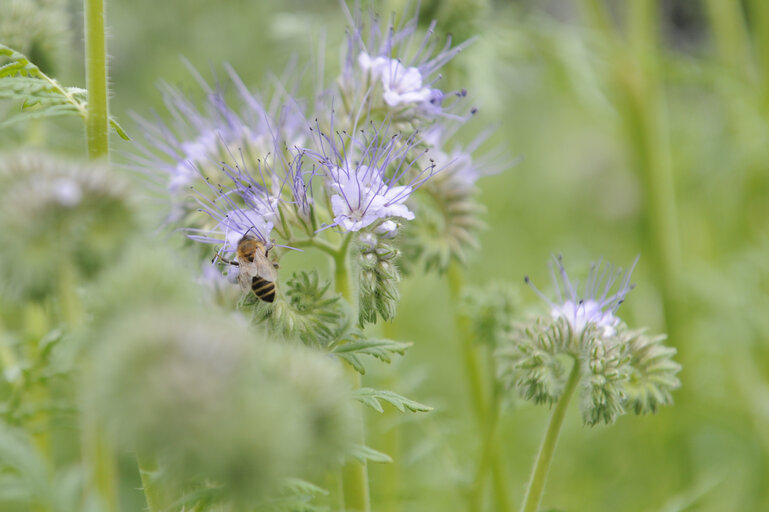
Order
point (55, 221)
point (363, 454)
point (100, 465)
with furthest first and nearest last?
point (100, 465) → point (363, 454) → point (55, 221)

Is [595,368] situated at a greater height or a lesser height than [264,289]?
greater

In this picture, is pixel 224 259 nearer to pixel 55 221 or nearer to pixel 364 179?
pixel 364 179

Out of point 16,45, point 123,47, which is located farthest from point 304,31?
point 123,47

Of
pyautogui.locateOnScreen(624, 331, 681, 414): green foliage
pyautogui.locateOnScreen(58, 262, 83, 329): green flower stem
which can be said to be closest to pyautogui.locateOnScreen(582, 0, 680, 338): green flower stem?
pyautogui.locateOnScreen(624, 331, 681, 414): green foliage

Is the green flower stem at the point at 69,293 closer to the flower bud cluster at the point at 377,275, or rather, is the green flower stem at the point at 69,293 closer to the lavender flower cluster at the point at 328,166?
the lavender flower cluster at the point at 328,166

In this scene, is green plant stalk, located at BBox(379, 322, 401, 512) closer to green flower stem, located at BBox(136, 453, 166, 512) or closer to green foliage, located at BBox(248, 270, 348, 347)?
green foliage, located at BBox(248, 270, 348, 347)

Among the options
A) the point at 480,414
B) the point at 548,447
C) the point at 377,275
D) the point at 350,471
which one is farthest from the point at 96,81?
the point at 480,414

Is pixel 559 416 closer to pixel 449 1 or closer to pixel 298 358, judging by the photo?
pixel 298 358
